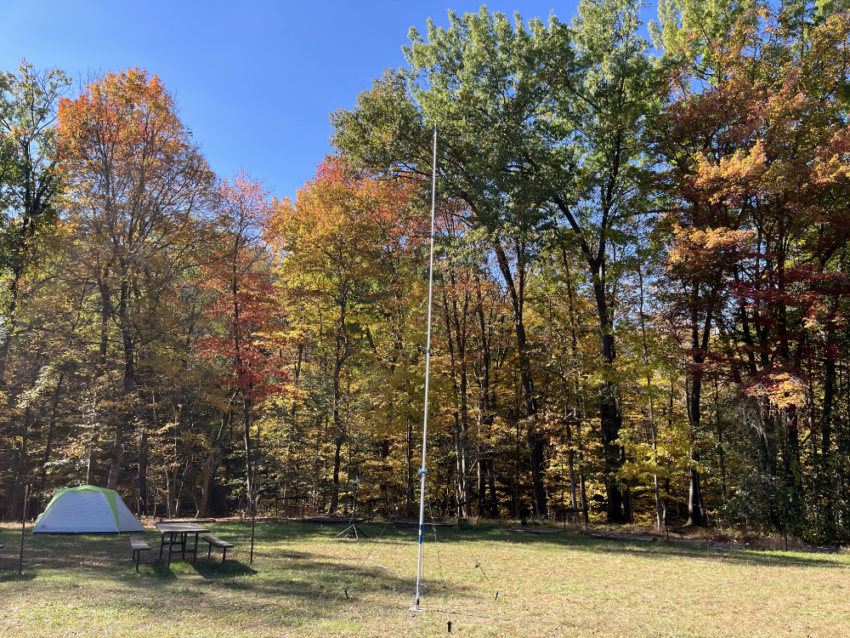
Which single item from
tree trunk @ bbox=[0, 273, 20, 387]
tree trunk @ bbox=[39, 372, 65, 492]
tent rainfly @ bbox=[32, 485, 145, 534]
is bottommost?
tent rainfly @ bbox=[32, 485, 145, 534]

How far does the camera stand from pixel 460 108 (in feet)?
61.6

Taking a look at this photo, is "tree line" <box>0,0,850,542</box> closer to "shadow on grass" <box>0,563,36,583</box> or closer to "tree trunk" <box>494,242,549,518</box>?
"tree trunk" <box>494,242,549,518</box>

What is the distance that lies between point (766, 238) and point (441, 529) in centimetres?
1319

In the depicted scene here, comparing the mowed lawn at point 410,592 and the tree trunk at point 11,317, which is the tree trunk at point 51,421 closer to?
the tree trunk at point 11,317

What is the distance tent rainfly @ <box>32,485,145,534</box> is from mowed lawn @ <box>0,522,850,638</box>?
3.02 ft

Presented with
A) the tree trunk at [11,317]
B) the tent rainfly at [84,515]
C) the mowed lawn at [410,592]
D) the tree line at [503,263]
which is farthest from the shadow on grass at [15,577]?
the tree trunk at [11,317]

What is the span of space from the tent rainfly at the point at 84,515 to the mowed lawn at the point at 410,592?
92 centimetres

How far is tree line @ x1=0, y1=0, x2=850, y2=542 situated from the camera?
14844 millimetres

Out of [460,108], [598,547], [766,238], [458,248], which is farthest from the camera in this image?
[460,108]

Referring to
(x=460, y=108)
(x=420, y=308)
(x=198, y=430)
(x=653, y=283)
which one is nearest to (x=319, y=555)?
(x=420, y=308)

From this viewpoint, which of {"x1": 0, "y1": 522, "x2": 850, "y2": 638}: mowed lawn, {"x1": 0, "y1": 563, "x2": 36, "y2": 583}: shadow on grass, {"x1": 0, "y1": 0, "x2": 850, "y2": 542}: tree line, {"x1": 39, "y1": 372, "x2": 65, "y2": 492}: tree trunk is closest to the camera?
{"x1": 0, "y1": 522, "x2": 850, "y2": 638}: mowed lawn

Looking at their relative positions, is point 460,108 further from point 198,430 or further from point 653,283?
point 198,430

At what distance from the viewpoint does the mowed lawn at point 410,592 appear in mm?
5863

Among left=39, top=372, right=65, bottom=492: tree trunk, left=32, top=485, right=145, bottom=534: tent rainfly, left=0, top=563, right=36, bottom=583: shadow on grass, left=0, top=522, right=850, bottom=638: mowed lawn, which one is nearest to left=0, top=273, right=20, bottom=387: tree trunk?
left=39, top=372, right=65, bottom=492: tree trunk
